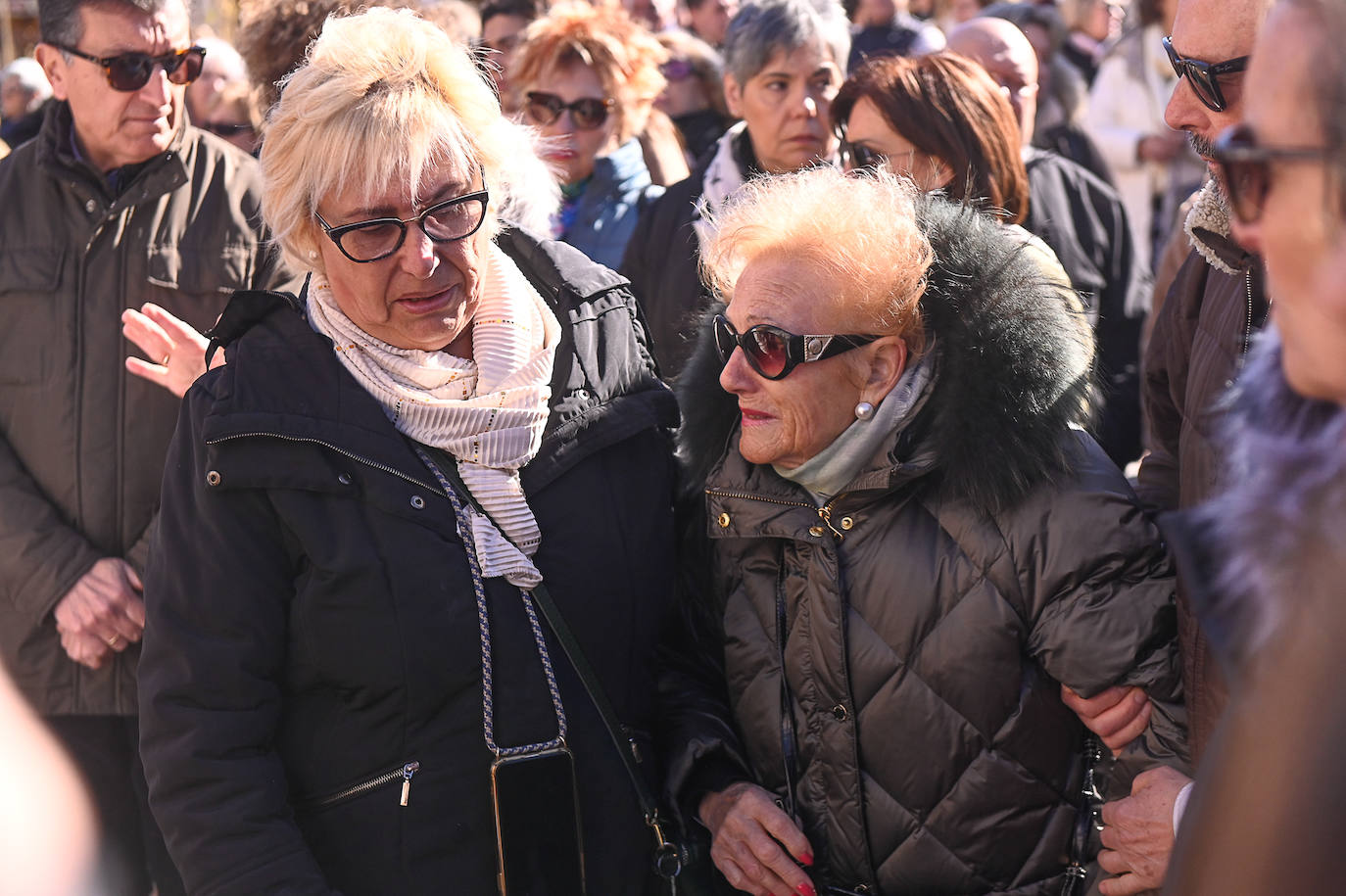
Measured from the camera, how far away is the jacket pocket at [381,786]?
2.23m

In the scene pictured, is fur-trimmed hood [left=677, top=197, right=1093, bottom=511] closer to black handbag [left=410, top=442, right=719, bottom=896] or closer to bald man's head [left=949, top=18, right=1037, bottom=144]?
black handbag [left=410, top=442, right=719, bottom=896]

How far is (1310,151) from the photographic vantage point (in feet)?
3.70

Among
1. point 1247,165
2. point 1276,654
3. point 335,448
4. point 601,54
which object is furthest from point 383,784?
point 601,54

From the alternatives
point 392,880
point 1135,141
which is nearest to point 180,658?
point 392,880

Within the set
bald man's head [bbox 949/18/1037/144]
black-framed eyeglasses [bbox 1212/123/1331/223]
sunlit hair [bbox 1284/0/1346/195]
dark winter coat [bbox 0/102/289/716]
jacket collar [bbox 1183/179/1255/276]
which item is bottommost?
dark winter coat [bbox 0/102/289/716]

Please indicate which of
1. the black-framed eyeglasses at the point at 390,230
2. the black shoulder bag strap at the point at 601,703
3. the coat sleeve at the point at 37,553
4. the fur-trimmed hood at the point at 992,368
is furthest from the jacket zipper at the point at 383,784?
the coat sleeve at the point at 37,553

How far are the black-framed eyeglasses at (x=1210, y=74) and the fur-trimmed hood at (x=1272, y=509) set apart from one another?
4.10ft

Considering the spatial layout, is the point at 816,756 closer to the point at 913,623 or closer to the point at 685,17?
the point at 913,623

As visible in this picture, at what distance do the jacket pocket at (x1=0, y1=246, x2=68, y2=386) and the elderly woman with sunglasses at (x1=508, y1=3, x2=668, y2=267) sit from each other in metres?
1.89

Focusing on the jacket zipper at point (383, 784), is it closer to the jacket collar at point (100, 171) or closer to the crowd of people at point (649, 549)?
the crowd of people at point (649, 549)

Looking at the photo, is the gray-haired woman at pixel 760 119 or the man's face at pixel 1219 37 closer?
the man's face at pixel 1219 37

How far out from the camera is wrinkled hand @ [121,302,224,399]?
302 centimetres

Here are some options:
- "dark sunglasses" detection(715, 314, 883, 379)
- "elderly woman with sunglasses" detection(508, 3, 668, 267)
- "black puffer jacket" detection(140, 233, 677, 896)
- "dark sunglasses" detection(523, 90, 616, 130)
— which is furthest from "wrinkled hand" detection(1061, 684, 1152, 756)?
"dark sunglasses" detection(523, 90, 616, 130)

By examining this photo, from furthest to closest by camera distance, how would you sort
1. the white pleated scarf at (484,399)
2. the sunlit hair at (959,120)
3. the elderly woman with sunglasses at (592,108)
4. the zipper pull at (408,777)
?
the elderly woman with sunglasses at (592,108)
the sunlit hair at (959,120)
the white pleated scarf at (484,399)
the zipper pull at (408,777)
